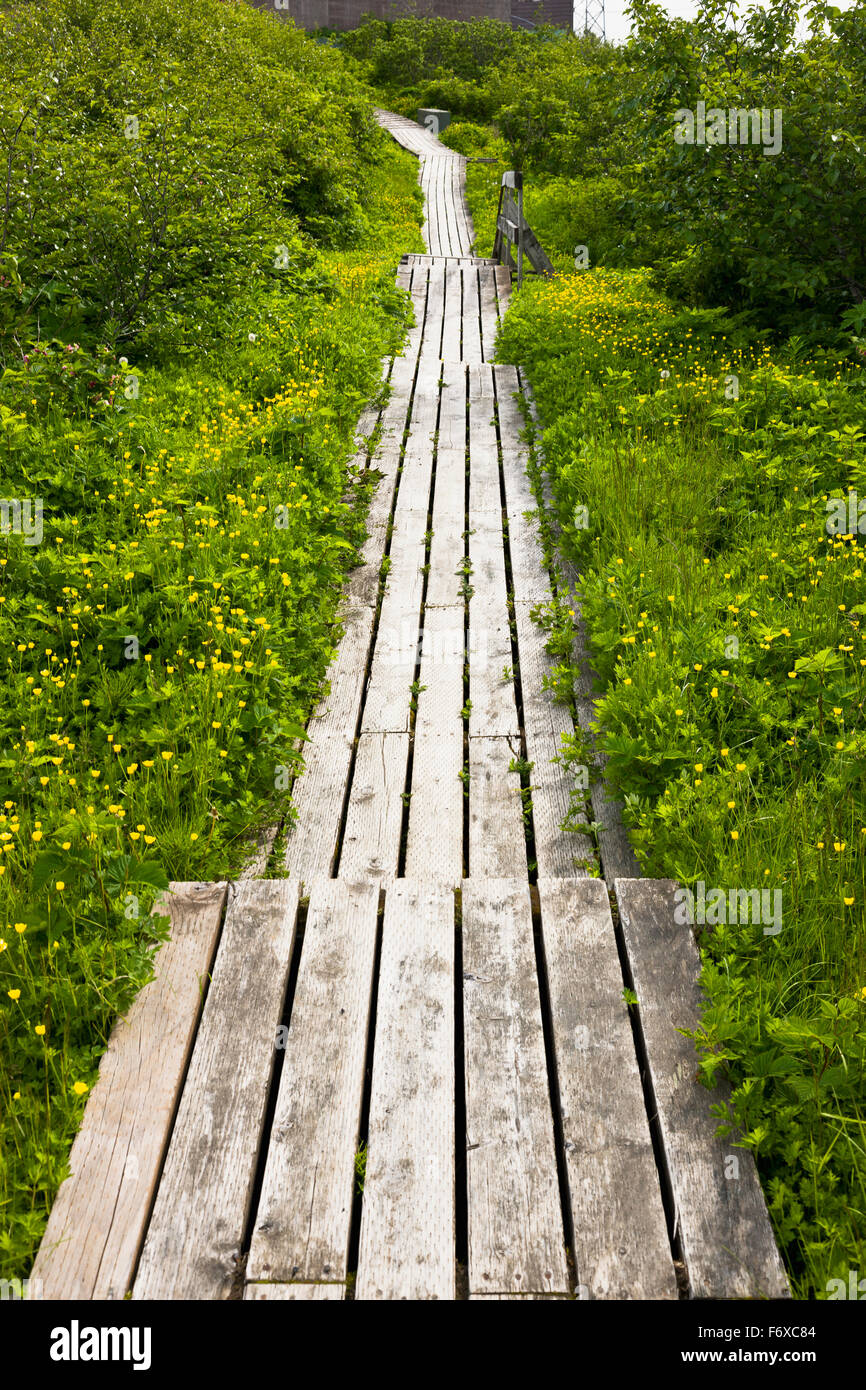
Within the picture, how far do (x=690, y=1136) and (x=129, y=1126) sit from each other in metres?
1.38

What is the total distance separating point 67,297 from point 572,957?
22.9 feet

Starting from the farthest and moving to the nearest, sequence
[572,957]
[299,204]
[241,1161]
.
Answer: [299,204]
[572,957]
[241,1161]

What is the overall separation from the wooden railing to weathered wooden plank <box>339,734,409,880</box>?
31.2 feet

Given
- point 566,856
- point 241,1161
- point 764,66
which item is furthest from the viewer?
point 764,66

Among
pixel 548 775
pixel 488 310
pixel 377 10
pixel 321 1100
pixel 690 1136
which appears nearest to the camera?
pixel 690 1136

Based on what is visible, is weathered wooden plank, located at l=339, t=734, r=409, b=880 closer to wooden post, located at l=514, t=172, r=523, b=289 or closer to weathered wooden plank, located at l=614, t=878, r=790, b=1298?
weathered wooden plank, located at l=614, t=878, r=790, b=1298

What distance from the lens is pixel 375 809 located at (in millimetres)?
3631

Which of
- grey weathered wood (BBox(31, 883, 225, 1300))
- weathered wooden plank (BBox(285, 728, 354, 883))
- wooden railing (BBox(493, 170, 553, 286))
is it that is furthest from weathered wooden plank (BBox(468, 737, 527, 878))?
wooden railing (BBox(493, 170, 553, 286))

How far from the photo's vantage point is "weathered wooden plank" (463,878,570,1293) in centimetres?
200

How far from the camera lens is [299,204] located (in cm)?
1286

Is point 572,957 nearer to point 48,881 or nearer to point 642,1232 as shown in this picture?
point 642,1232

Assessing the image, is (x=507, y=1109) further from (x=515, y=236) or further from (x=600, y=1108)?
(x=515, y=236)

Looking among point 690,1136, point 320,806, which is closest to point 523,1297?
point 690,1136
